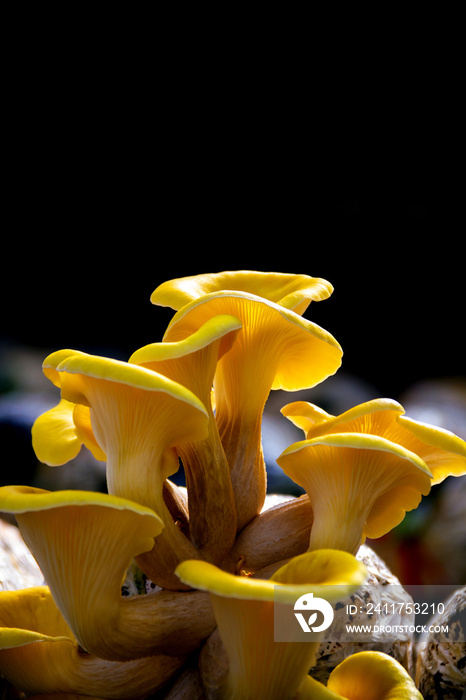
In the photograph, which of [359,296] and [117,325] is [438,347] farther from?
[117,325]

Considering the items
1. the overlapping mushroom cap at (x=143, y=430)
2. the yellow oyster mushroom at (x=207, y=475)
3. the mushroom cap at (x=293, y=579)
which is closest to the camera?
the mushroom cap at (x=293, y=579)

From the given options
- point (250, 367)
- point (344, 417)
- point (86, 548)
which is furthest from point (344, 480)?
point (86, 548)

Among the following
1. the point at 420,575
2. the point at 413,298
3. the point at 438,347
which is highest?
the point at 413,298

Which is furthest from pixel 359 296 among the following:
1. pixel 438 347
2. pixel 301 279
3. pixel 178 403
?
pixel 178 403

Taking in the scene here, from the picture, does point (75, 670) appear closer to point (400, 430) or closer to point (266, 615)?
point (266, 615)

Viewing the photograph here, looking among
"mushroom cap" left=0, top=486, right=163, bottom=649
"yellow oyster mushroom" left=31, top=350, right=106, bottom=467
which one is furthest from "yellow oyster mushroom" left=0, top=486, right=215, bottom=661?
"yellow oyster mushroom" left=31, top=350, right=106, bottom=467

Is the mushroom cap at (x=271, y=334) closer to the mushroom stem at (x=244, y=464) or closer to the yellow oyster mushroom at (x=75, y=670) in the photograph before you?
the mushroom stem at (x=244, y=464)

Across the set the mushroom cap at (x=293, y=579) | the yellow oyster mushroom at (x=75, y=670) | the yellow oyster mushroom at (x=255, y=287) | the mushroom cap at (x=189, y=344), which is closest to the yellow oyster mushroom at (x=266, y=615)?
the mushroom cap at (x=293, y=579)
